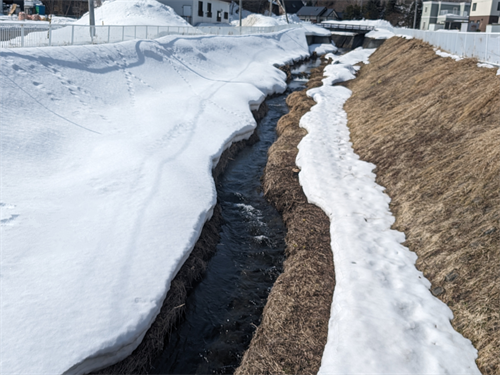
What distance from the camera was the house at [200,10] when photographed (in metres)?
48.4

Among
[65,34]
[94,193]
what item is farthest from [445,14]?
[94,193]

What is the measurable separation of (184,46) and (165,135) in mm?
14401

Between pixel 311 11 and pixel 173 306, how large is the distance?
9603 centimetres

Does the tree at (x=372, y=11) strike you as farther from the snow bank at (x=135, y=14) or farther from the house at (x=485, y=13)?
the snow bank at (x=135, y=14)

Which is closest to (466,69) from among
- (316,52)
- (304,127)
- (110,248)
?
(304,127)

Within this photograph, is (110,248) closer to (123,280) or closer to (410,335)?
(123,280)

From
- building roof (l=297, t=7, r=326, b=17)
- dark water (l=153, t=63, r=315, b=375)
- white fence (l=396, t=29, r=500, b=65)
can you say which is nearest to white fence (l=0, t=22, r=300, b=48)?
dark water (l=153, t=63, r=315, b=375)

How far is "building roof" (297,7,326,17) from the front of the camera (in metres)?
92.0

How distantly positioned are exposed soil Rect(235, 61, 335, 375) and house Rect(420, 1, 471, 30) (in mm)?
66294

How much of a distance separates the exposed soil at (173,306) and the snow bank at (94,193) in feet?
0.72

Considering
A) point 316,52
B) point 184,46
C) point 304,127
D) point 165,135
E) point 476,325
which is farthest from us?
point 316,52

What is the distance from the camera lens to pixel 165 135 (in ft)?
43.1

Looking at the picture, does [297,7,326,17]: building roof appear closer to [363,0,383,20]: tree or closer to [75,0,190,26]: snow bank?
[363,0,383,20]: tree

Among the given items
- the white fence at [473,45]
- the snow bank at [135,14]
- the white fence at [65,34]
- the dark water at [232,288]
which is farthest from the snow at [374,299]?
the snow bank at [135,14]
